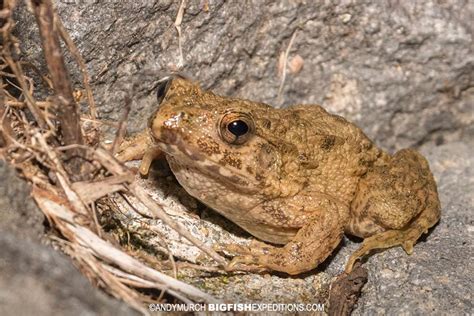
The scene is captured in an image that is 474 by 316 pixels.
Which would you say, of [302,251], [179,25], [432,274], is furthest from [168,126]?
[432,274]

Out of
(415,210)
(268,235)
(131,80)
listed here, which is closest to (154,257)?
(268,235)

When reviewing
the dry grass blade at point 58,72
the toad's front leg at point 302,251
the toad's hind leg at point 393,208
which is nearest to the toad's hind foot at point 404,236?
the toad's hind leg at point 393,208

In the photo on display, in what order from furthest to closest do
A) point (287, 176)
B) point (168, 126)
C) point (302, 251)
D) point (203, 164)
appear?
point (287, 176) → point (302, 251) → point (203, 164) → point (168, 126)

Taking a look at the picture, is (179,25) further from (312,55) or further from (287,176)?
(287,176)

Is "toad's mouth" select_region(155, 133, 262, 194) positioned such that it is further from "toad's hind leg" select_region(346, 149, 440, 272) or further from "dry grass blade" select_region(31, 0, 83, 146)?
"toad's hind leg" select_region(346, 149, 440, 272)

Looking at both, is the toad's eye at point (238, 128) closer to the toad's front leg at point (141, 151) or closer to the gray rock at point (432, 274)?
the toad's front leg at point (141, 151)

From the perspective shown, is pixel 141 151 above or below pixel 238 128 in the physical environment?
below
